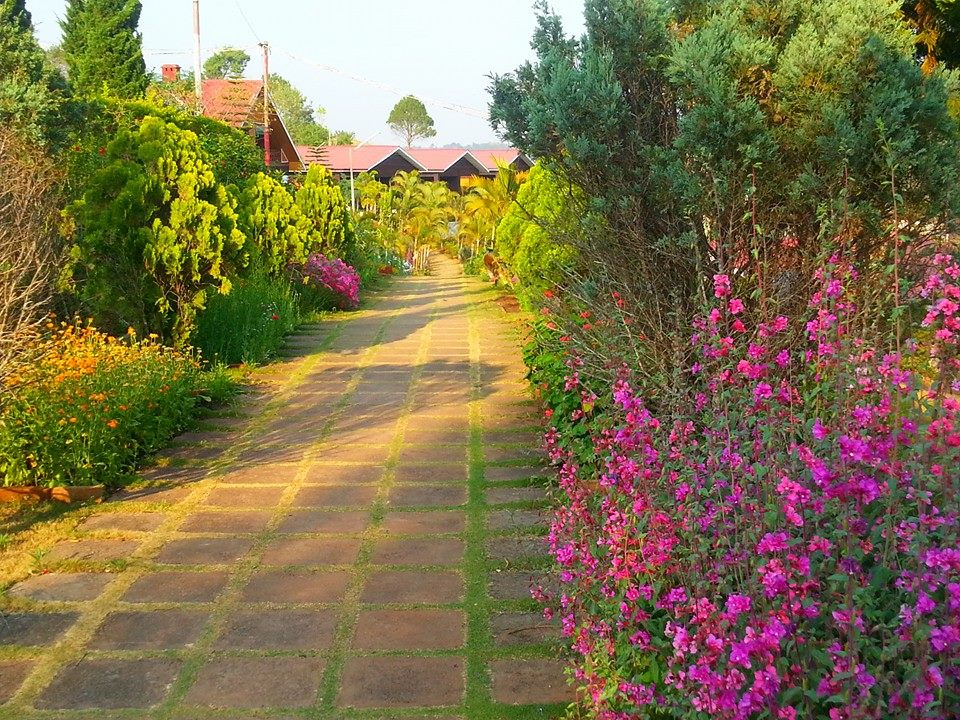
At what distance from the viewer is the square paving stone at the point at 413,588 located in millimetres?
4250

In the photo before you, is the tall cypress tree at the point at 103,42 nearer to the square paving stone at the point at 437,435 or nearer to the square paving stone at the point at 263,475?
the square paving stone at the point at 437,435

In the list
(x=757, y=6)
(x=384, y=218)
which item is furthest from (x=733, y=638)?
(x=384, y=218)

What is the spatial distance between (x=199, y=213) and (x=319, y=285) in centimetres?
583

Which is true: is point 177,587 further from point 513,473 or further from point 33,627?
point 513,473

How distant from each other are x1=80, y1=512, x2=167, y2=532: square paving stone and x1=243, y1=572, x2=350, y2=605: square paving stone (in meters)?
1.01

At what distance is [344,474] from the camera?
615 cm

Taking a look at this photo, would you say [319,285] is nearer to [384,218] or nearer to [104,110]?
[104,110]

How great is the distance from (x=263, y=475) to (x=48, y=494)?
49.8 inches

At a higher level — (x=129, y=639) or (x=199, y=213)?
(x=199, y=213)

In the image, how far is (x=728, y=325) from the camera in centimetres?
507

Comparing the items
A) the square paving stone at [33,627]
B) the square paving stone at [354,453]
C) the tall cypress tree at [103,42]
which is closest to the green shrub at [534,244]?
the square paving stone at [354,453]

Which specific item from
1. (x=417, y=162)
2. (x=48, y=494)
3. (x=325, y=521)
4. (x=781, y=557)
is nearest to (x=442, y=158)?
(x=417, y=162)

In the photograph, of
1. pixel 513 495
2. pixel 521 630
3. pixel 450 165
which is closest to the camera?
pixel 521 630

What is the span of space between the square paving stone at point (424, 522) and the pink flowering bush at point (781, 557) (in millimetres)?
1560
